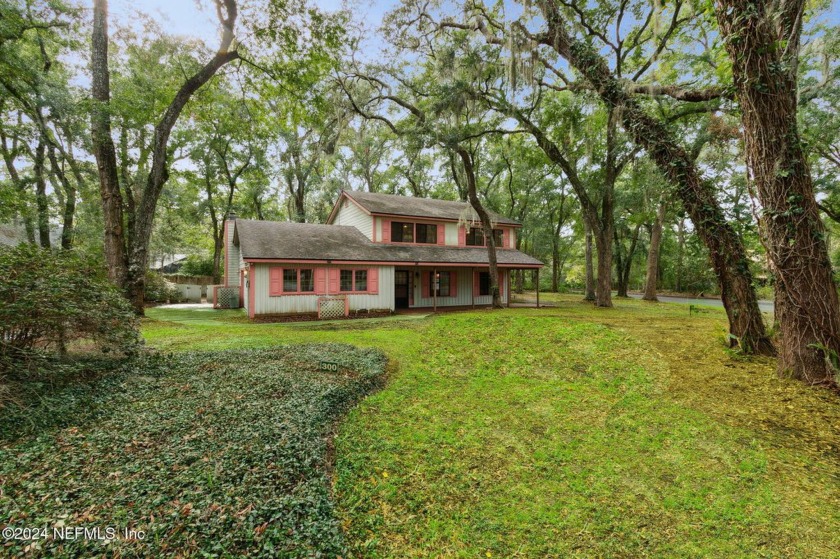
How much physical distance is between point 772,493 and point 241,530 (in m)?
4.19

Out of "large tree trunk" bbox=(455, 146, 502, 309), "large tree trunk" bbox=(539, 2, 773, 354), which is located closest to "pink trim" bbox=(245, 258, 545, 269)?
"large tree trunk" bbox=(455, 146, 502, 309)

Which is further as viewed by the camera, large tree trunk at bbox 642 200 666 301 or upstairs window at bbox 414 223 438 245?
large tree trunk at bbox 642 200 666 301

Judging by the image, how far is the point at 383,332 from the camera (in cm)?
995

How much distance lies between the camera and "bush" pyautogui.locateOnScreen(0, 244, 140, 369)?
155 inches

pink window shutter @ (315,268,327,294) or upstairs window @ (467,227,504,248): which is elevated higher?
upstairs window @ (467,227,504,248)

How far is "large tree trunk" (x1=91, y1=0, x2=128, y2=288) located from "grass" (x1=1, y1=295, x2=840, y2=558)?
9.76m

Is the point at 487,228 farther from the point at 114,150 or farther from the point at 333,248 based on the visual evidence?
the point at 114,150

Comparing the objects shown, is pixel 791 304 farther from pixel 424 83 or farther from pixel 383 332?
pixel 424 83

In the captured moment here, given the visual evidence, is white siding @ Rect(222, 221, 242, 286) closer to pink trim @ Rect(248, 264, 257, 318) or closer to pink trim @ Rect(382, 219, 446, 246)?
pink trim @ Rect(248, 264, 257, 318)

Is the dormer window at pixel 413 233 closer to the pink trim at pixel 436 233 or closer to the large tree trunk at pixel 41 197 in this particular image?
the pink trim at pixel 436 233

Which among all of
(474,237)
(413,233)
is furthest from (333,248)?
(474,237)

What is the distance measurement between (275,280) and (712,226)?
13.6m

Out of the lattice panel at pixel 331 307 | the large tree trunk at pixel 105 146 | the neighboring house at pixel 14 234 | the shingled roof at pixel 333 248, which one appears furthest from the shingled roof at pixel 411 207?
the neighboring house at pixel 14 234

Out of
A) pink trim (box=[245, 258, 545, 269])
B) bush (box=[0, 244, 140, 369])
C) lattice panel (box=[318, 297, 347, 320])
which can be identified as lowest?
lattice panel (box=[318, 297, 347, 320])
